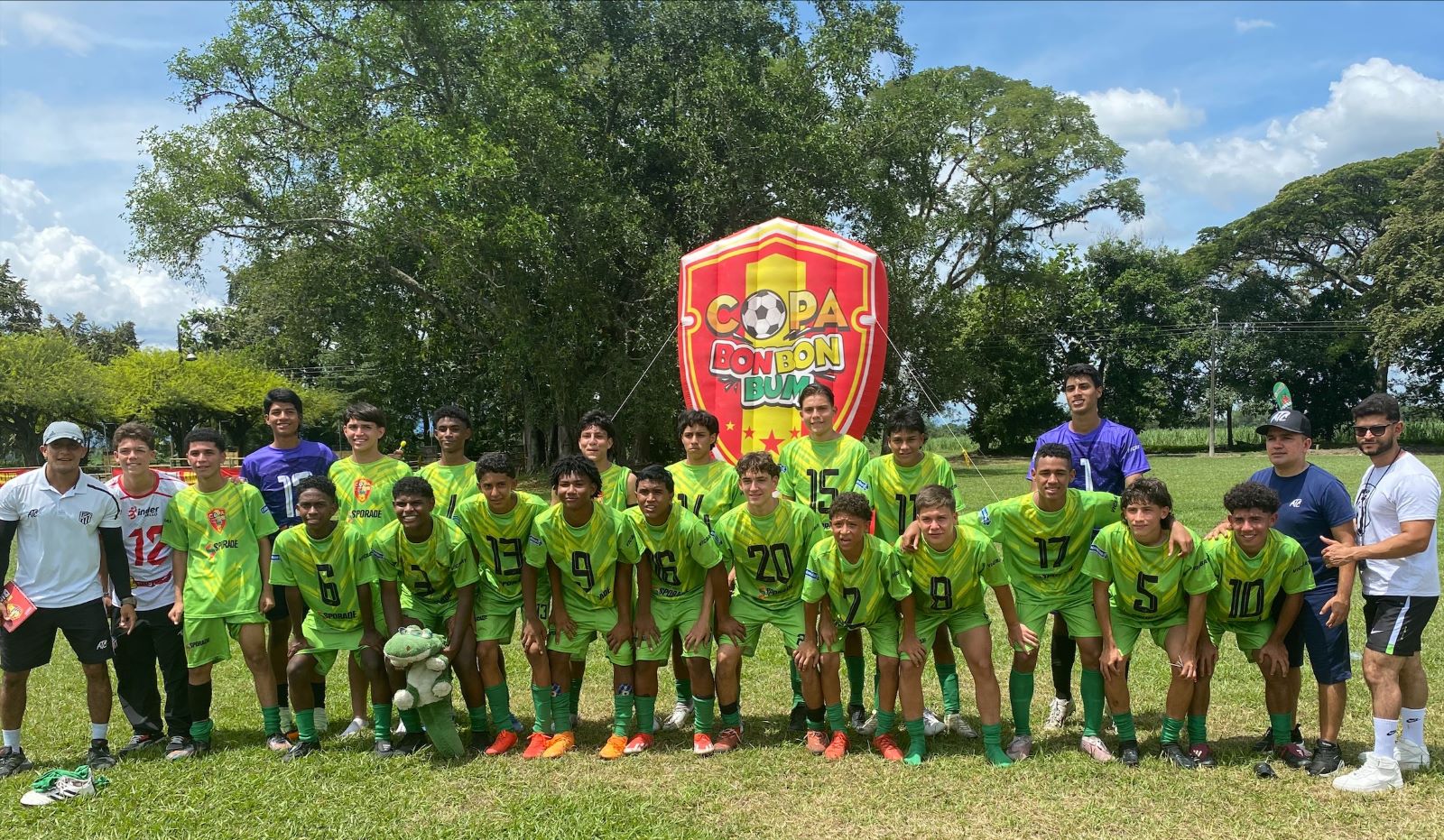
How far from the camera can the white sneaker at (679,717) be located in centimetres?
514

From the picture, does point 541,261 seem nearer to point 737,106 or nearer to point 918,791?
point 737,106

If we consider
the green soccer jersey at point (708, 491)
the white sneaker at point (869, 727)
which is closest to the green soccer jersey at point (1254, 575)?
the white sneaker at point (869, 727)

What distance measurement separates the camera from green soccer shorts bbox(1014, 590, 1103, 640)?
4.61m

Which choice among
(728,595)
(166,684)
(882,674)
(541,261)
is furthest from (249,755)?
(541,261)

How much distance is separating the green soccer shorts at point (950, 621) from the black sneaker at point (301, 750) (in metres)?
3.14

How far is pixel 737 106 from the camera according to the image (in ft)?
60.8

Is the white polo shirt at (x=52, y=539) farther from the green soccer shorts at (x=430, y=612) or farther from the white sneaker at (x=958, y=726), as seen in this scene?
the white sneaker at (x=958, y=726)

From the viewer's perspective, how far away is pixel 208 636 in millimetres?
4816

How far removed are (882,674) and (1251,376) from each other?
44.4m

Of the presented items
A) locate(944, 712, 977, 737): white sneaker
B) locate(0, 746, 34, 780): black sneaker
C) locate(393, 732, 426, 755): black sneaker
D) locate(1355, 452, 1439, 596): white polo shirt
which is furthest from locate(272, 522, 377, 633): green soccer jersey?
locate(1355, 452, 1439, 596): white polo shirt

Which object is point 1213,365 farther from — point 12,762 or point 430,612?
point 12,762

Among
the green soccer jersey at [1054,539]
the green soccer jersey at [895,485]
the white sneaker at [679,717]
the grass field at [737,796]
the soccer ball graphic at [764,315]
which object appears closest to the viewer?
the grass field at [737,796]

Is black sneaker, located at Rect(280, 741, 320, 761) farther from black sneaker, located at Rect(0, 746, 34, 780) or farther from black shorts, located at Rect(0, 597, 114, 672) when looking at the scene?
black sneaker, located at Rect(0, 746, 34, 780)

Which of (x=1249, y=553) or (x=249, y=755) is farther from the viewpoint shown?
(x=249, y=755)
